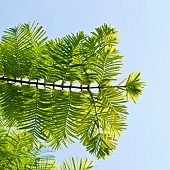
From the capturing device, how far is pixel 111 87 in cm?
95

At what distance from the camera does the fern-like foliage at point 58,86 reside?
36.2 inches

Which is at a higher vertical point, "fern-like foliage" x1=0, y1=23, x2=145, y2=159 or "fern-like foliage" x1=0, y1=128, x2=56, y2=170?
"fern-like foliage" x1=0, y1=23, x2=145, y2=159

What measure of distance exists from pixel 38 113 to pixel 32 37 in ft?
0.64

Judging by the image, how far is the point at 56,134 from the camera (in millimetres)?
942

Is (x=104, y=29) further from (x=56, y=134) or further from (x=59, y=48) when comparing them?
(x=56, y=134)

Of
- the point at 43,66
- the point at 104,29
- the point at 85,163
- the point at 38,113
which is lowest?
the point at 85,163

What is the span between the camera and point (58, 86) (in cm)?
94

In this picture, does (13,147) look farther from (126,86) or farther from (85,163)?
(126,86)

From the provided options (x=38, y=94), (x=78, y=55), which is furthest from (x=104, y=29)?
(x=38, y=94)

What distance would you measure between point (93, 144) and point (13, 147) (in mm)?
194

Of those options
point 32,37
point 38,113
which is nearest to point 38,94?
point 38,113

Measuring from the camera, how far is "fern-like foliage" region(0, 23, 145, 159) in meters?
0.92

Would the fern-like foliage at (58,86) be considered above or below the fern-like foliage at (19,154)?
above

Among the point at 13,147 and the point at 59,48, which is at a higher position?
the point at 59,48
